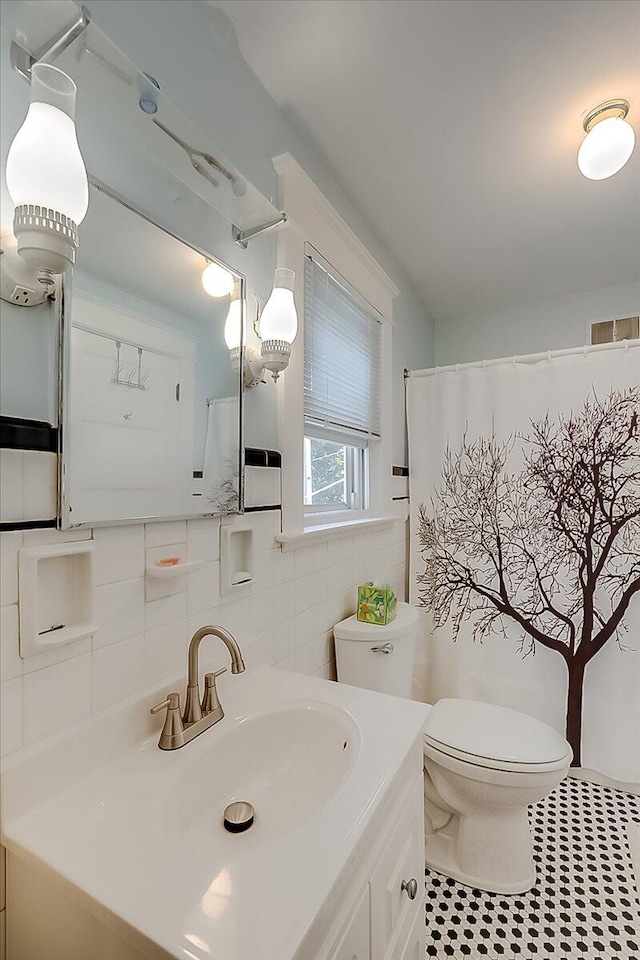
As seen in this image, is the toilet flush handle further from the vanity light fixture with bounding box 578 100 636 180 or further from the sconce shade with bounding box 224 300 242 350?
the vanity light fixture with bounding box 578 100 636 180

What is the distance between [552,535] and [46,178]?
83.4 inches

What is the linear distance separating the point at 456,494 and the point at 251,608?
138cm

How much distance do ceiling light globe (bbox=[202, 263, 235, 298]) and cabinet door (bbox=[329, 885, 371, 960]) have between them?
1.21 metres

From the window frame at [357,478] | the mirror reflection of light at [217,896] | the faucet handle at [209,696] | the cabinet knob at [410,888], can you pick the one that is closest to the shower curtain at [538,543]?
the window frame at [357,478]

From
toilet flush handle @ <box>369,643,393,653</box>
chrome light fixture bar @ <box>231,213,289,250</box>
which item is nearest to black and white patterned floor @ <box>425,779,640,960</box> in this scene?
toilet flush handle @ <box>369,643,393,653</box>

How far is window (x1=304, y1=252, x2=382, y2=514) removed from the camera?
5.44 feet

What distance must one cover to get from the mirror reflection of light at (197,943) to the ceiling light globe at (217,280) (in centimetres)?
112

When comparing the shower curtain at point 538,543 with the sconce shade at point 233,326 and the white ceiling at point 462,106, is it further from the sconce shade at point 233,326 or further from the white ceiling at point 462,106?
the sconce shade at point 233,326

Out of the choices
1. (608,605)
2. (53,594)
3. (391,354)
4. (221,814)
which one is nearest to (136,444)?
(53,594)

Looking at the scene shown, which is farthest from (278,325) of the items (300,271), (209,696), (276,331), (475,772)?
(475,772)

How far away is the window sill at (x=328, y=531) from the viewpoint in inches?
54.2

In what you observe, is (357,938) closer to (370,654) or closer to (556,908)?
(370,654)

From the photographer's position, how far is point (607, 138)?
55.4 inches

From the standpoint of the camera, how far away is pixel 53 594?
798 millimetres
